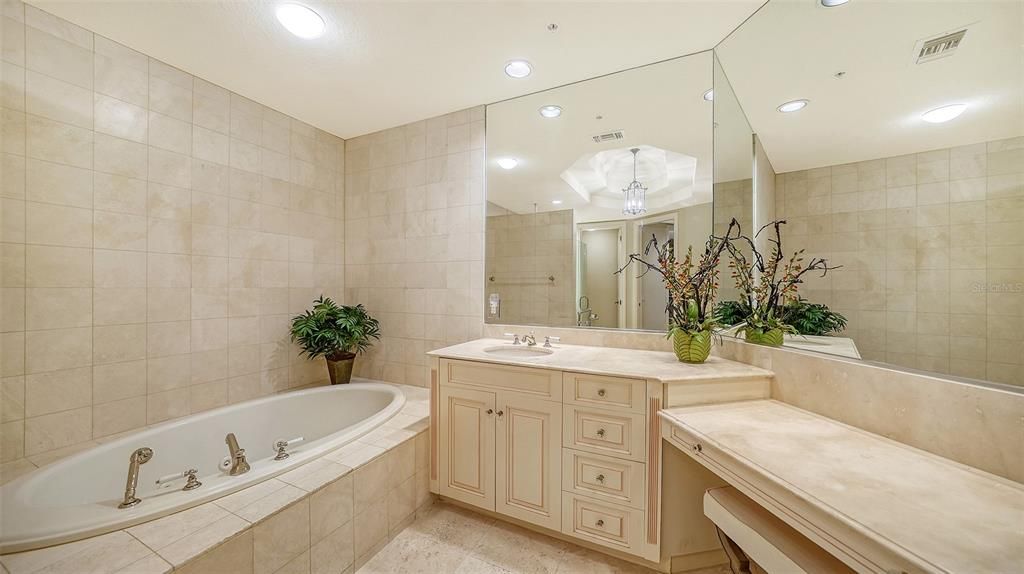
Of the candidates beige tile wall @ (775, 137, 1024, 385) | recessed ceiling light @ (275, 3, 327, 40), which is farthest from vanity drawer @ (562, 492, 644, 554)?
recessed ceiling light @ (275, 3, 327, 40)

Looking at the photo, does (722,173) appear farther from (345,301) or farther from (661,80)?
(345,301)

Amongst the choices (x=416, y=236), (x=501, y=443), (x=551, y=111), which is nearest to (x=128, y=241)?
(x=416, y=236)

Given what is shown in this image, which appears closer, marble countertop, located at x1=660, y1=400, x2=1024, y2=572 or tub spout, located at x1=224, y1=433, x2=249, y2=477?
marble countertop, located at x1=660, y1=400, x2=1024, y2=572

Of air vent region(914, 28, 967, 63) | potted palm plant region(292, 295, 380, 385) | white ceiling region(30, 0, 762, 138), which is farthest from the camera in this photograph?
potted palm plant region(292, 295, 380, 385)

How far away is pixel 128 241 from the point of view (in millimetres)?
1838

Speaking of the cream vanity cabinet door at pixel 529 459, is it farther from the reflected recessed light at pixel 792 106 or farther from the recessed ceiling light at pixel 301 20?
the recessed ceiling light at pixel 301 20

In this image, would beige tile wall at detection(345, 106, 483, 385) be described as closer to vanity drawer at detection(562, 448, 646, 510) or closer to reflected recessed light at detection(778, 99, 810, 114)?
vanity drawer at detection(562, 448, 646, 510)

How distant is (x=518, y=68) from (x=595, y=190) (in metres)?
0.83

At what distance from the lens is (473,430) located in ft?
5.91

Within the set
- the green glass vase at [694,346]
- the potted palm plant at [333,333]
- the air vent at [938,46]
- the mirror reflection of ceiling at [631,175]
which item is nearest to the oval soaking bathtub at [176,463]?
the potted palm plant at [333,333]

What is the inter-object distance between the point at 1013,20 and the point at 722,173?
41.2 inches

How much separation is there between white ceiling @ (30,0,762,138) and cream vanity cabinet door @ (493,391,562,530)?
5.90ft

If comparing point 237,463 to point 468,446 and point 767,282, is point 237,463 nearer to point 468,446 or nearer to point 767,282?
point 468,446

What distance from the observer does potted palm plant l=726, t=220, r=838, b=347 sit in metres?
1.38
